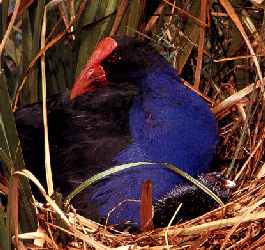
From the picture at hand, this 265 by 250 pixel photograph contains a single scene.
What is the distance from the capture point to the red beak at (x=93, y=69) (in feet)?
7.98

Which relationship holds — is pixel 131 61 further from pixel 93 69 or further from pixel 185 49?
pixel 185 49

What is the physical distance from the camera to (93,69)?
2451 millimetres

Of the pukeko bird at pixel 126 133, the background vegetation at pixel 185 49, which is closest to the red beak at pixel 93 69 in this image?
the pukeko bird at pixel 126 133

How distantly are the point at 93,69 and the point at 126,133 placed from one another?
0.30 m

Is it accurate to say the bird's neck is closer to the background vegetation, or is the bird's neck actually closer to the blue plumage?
the blue plumage

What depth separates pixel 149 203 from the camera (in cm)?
184

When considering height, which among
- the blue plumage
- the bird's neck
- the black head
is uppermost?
the black head

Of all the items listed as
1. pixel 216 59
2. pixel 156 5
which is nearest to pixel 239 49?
pixel 216 59

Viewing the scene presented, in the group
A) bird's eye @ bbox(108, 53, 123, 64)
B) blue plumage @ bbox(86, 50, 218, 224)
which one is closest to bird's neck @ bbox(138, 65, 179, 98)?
blue plumage @ bbox(86, 50, 218, 224)

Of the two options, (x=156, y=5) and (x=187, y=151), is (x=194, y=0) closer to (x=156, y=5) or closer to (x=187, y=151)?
(x=156, y=5)

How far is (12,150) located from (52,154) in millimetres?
582

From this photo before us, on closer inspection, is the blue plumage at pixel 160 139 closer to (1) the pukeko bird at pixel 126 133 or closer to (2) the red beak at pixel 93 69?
(1) the pukeko bird at pixel 126 133

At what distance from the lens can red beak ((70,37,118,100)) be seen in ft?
7.98

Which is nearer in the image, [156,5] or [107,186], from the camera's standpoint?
[107,186]
